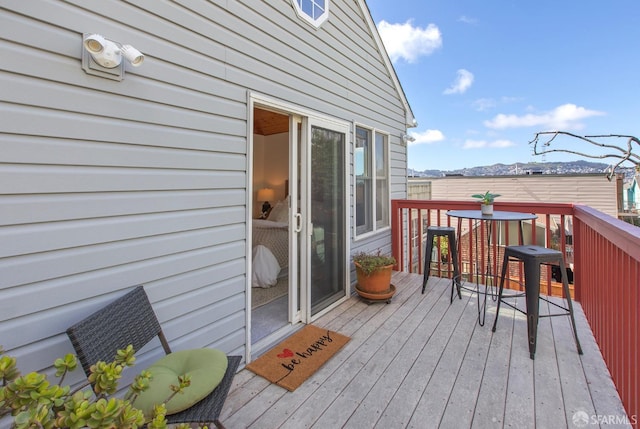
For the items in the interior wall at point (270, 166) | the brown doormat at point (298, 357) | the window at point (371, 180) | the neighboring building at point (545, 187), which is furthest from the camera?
the neighboring building at point (545, 187)

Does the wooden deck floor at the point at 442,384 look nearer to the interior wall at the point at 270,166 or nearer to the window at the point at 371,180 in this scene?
the window at the point at 371,180

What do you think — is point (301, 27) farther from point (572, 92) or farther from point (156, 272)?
point (572, 92)

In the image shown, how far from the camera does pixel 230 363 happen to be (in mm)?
1656

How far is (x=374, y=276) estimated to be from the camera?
3445 mm

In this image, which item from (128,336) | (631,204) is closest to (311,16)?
(128,336)

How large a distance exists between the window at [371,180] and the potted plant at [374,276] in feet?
1.87

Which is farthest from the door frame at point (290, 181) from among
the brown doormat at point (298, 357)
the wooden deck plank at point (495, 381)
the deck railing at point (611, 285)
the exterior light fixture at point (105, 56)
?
the deck railing at point (611, 285)

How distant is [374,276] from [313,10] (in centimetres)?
295

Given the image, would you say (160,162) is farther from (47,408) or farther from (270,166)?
(270,166)

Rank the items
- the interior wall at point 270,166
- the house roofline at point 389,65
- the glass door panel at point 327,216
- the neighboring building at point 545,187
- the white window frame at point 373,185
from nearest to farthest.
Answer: the glass door panel at point 327,216 < the white window frame at point 373,185 < the house roofline at point 389,65 < the interior wall at point 270,166 < the neighboring building at point 545,187

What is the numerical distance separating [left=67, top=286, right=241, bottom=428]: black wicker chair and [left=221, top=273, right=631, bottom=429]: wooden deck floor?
1.76 feet

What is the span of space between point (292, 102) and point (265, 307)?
7.08ft

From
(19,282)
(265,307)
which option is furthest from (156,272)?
(265,307)

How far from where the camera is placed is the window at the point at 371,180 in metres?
3.99
